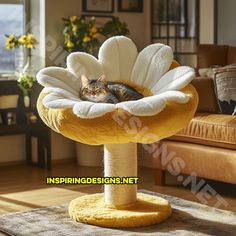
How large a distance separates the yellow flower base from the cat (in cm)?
64

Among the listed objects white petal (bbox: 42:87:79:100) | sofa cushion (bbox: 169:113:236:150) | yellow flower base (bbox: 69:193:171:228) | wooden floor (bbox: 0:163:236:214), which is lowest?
wooden floor (bbox: 0:163:236:214)

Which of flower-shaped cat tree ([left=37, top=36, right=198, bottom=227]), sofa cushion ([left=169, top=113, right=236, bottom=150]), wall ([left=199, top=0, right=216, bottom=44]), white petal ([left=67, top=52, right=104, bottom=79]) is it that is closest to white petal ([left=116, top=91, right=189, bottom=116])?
flower-shaped cat tree ([left=37, top=36, right=198, bottom=227])

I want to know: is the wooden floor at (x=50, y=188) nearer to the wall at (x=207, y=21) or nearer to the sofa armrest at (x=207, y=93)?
the sofa armrest at (x=207, y=93)

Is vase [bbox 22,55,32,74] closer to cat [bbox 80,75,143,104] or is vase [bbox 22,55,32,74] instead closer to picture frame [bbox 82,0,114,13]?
picture frame [bbox 82,0,114,13]

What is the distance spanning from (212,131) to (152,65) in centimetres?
71

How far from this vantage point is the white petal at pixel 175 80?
12.3 feet

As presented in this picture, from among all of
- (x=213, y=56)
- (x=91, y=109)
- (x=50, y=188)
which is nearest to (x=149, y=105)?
(x=91, y=109)

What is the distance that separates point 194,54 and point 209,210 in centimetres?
229

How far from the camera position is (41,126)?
5512mm

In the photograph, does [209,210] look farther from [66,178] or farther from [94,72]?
[66,178]

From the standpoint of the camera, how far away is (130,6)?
20.1 ft

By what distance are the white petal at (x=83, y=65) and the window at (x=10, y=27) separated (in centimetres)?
182

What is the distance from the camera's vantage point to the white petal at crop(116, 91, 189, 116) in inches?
135

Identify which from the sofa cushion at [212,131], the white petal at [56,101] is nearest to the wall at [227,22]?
the sofa cushion at [212,131]
